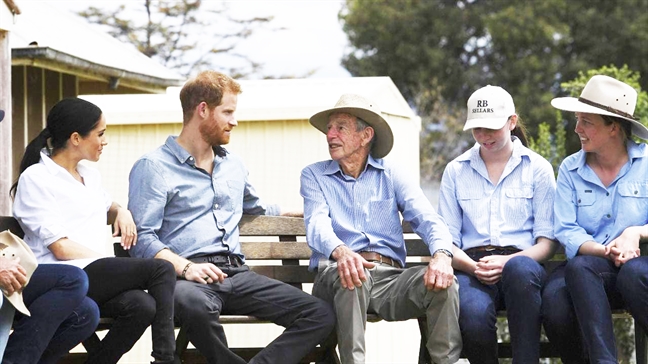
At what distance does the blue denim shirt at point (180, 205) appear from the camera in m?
5.83

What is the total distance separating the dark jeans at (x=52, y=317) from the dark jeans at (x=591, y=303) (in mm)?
2335

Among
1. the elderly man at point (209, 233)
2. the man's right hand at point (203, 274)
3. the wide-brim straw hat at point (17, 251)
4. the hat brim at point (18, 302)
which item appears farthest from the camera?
the man's right hand at point (203, 274)

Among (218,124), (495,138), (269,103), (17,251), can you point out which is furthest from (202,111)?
(269,103)

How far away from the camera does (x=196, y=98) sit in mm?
6113

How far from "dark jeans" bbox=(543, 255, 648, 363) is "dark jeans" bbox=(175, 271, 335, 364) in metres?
1.17

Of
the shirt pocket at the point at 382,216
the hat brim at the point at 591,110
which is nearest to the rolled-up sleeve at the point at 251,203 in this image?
the shirt pocket at the point at 382,216

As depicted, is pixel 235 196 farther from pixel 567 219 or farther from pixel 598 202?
pixel 598 202

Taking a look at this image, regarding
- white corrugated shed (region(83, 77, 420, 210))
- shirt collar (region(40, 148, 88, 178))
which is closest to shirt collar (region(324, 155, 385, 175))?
shirt collar (region(40, 148, 88, 178))

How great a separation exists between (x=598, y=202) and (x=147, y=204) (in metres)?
2.41

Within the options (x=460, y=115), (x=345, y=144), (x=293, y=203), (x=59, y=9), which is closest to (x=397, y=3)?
(x=460, y=115)

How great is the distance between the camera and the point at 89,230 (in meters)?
5.65

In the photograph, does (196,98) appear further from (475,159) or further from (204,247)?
(475,159)

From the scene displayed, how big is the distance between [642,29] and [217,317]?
32.1 m

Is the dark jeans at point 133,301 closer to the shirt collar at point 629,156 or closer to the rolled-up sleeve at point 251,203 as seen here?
the rolled-up sleeve at point 251,203
